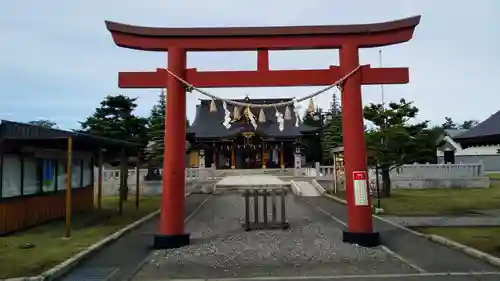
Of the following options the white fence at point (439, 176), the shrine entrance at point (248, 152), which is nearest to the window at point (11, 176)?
the white fence at point (439, 176)

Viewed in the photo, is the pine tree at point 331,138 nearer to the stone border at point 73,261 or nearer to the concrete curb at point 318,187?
the concrete curb at point 318,187

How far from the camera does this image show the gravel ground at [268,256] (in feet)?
23.8

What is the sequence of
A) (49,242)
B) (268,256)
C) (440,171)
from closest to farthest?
(268,256) < (49,242) < (440,171)

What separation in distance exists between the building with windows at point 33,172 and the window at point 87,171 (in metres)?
0.80

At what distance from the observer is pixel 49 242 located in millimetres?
10234

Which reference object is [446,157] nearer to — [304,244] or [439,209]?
[439,209]

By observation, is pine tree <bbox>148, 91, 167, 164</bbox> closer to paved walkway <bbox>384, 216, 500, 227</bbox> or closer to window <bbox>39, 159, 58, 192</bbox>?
window <bbox>39, 159, 58, 192</bbox>

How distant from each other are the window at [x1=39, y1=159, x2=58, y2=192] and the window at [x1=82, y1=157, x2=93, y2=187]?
2.47 metres

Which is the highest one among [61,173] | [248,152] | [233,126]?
[233,126]

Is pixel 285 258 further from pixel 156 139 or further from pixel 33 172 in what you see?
pixel 156 139

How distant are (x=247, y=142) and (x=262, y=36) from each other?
32.4 m

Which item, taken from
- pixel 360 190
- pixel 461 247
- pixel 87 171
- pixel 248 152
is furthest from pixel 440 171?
pixel 87 171

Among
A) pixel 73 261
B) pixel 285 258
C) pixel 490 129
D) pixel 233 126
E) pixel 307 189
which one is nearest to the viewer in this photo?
pixel 73 261

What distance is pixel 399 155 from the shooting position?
827 inches
